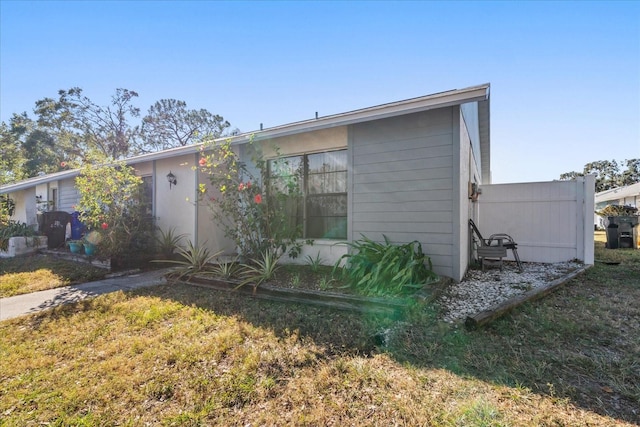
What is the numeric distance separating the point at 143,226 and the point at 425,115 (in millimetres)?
6720

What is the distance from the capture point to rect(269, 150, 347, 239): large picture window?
533 cm

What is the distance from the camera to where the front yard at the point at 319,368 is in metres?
1.75

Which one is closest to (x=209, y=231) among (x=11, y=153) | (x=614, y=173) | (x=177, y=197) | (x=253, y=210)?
(x=177, y=197)

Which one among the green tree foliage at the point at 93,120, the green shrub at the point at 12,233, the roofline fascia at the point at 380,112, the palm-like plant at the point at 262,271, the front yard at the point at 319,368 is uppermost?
the green tree foliage at the point at 93,120

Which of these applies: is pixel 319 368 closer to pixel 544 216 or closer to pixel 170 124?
pixel 544 216

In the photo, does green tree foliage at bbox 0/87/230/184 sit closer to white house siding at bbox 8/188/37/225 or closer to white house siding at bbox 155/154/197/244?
white house siding at bbox 8/188/37/225

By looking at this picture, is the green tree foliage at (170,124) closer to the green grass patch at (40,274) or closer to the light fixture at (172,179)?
the light fixture at (172,179)

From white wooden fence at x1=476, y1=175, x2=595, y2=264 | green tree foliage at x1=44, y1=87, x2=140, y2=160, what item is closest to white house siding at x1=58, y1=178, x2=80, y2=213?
green tree foliage at x1=44, y1=87, x2=140, y2=160

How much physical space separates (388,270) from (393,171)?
1.68m

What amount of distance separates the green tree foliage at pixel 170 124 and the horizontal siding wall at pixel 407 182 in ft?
68.0

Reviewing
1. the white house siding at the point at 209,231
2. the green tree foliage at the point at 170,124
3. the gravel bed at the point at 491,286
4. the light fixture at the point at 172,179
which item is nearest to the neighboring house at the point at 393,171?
the gravel bed at the point at 491,286

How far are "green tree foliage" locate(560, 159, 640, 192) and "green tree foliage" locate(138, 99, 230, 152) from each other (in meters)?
39.0

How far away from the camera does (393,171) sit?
473 centimetres

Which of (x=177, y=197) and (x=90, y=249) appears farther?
(x=177, y=197)
